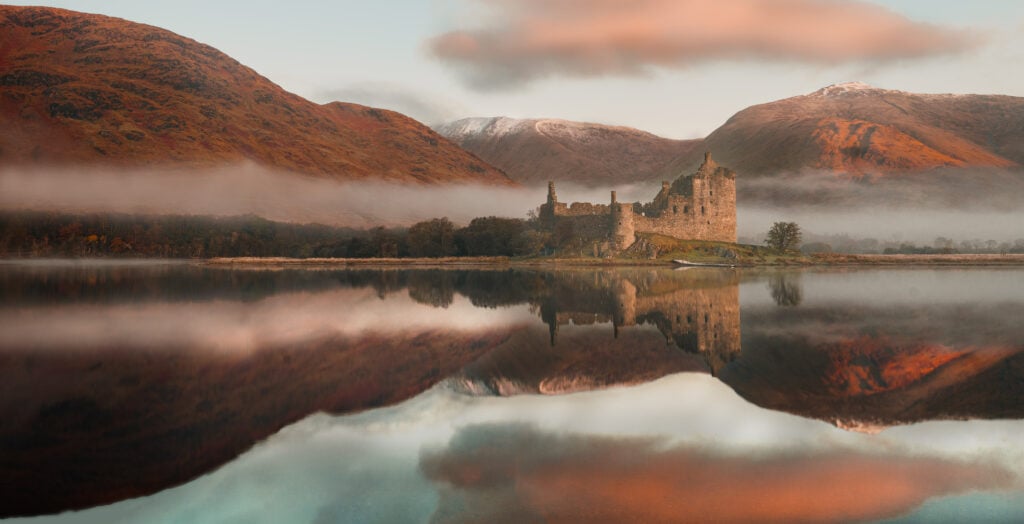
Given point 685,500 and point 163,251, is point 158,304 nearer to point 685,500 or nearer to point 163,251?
point 685,500

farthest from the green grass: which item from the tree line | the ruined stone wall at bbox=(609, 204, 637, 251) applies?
the tree line

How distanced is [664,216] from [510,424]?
73900 mm

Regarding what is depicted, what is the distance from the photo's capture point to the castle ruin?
75.4 meters

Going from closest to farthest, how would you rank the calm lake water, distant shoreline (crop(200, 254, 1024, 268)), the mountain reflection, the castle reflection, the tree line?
the mountain reflection < the calm lake water < the castle reflection < distant shoreline (crop(200, 254, 1024, 268)) < the tree line

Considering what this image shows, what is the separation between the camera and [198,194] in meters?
172

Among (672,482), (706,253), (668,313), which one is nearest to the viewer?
(672,482)

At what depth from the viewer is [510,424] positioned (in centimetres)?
824

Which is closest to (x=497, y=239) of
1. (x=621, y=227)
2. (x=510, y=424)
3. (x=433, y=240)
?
(x=433, y=240)

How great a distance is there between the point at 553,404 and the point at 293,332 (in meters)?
9.66

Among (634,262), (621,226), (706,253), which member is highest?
(621,226)

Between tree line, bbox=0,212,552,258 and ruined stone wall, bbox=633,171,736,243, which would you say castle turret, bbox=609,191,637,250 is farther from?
tree line, bbox=0,212,552,258

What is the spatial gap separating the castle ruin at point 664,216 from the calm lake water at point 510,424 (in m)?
57.7

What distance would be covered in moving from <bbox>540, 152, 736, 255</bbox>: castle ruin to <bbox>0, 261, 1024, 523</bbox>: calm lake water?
189 ft

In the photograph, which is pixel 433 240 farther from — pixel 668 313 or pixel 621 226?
pixel 668 313
